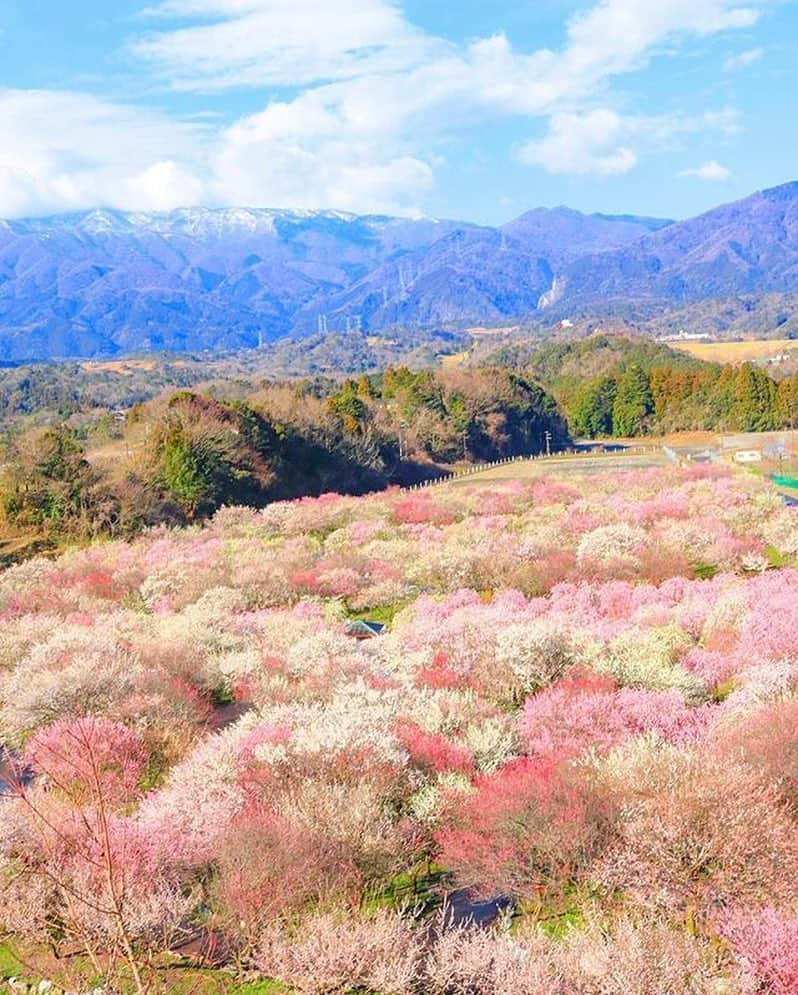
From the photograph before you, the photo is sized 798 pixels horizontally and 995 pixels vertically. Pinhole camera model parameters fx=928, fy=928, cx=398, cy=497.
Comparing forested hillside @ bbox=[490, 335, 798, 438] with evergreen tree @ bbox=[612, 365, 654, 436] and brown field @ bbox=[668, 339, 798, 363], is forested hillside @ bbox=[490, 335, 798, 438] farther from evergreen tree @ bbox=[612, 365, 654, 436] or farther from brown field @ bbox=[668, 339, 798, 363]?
brown field @ bbox=[668, 339, 798, 363]

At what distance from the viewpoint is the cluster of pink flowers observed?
7.42 m

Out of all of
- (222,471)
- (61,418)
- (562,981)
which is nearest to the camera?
(562,981)

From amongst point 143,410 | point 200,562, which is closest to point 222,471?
point 143,410

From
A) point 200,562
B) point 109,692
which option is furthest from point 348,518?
point 109,692

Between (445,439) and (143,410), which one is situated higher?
(143,410)

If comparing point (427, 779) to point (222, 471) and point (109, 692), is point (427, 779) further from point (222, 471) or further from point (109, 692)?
point (222, 471)

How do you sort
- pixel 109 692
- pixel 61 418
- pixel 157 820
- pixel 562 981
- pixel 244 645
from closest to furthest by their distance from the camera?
pixel 562 981
pixel 157 820
pixel 109 692
pixel 244 645
pixel 61 418

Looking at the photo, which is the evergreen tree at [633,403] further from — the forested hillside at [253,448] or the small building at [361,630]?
the small building at [361,630]

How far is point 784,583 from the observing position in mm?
17453

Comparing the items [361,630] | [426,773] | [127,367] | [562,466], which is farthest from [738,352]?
[426,773]

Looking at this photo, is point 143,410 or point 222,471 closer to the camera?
point 222,471

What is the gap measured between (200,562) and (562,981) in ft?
62.7

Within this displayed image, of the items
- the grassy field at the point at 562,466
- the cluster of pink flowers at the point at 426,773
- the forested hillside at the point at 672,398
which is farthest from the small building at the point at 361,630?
the forested hillside at the point at 672,398

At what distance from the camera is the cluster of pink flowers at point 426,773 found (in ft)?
24.3
